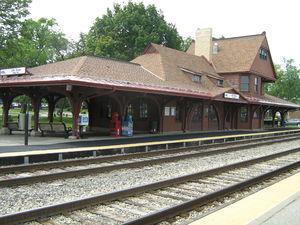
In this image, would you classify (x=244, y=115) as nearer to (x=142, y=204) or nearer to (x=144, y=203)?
(x=144, y=203)

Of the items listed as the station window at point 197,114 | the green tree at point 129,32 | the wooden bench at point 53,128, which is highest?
the green tree at point 129,32

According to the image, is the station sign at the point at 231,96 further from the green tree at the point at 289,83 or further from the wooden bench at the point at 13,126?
the green tree at the point at 289,83

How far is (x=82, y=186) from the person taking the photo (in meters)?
9.66

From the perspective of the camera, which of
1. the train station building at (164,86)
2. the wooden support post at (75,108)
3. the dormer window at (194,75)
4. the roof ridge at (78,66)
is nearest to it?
the wooden support post at (75,108)

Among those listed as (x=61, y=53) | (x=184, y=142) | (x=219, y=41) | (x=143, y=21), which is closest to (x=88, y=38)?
(x=61, y=53)

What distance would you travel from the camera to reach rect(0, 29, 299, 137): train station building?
2014cm

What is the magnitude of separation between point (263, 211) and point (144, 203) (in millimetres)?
2197

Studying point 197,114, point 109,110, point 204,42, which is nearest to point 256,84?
point 204,42

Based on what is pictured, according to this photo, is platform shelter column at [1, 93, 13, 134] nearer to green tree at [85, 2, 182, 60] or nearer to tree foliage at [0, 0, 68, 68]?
tree foliage at [0, 0, 68, 68]

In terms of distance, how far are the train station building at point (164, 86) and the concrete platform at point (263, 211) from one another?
11.1m

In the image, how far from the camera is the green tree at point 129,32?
49.2m

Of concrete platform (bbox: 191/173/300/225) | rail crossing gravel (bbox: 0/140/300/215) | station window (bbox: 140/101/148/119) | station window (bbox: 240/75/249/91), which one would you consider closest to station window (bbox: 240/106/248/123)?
station window (bbox: 240/75/249/91)

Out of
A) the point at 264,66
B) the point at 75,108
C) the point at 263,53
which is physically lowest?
the point at 75,108

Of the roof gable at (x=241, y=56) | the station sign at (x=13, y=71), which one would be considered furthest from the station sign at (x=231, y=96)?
the station sign at (x=13, y=71)
